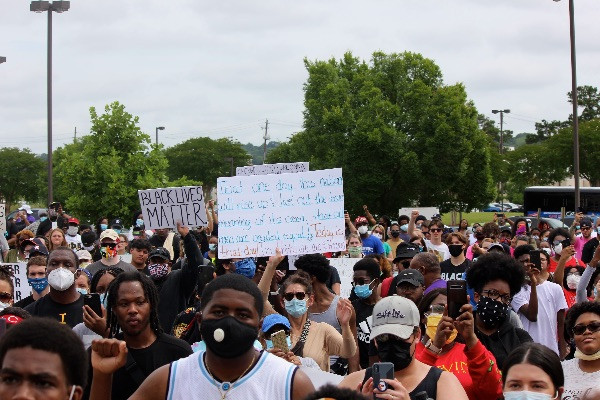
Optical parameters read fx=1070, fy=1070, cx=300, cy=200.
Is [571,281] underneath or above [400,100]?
underneath

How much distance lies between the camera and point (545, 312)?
8.43m

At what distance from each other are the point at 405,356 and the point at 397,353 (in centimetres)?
4

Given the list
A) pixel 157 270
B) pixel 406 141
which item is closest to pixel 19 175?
pixel 406 141

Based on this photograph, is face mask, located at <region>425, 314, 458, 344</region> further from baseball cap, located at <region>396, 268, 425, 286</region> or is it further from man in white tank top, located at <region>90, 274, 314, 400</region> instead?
man in white tank top, located at <region>90, 274, 314, 400</region>

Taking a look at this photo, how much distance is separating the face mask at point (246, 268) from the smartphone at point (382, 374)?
5354 mm

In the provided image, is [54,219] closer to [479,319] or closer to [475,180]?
[479,319]

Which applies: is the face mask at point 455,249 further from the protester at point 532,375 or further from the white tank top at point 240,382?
the white tank top at point 240,382

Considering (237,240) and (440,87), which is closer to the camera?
(237,240)

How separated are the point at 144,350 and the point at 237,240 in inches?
178

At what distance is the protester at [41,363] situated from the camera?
3275mm

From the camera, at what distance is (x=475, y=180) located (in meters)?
44.6

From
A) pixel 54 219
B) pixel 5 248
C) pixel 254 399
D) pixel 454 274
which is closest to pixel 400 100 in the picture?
pixel 54 219

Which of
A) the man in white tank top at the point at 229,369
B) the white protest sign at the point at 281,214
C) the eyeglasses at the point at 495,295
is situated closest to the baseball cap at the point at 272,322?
the eyeglasses at the point at 495,295

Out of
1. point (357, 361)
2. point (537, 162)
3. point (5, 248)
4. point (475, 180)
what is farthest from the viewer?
point (537, 162)
